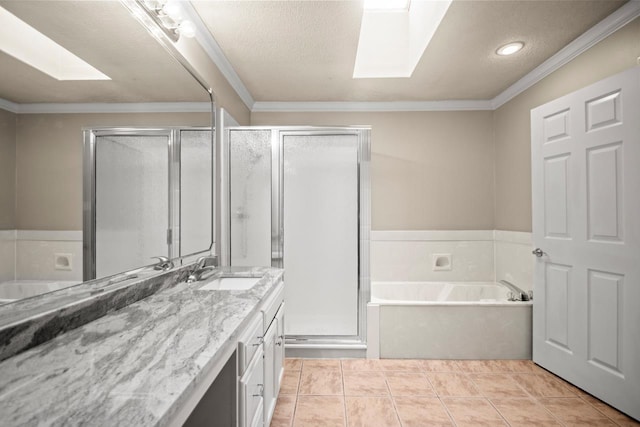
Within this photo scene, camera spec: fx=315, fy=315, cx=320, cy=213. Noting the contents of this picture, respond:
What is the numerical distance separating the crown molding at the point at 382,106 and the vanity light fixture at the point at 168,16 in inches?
69.7

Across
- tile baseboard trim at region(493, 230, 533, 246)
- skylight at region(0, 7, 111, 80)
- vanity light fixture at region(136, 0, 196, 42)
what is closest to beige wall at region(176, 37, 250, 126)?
vanity light fixture at region(136, 0, 196, 42)

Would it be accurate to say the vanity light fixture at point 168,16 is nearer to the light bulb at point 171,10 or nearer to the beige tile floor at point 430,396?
the light bulb at point 171,10

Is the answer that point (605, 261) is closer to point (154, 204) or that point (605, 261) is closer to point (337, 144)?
point (337, 144)

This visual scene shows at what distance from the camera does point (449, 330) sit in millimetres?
2674

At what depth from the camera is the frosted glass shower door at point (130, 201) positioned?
51.4 inches

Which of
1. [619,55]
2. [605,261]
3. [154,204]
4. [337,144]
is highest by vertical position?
[619,55]

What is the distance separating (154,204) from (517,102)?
3.31 meters

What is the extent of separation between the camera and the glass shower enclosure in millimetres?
2676

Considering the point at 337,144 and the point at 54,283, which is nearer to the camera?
the point at 54,283

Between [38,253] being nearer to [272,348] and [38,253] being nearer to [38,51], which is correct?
[38,51]

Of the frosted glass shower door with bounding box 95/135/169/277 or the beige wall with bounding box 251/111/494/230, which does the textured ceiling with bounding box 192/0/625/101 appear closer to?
the beige wall with bounding box 251/111/494/230

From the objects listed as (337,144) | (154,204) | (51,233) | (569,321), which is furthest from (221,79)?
(569,321)

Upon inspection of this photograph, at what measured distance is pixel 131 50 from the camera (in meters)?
1.45

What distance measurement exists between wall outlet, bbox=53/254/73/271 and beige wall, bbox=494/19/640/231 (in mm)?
3131
